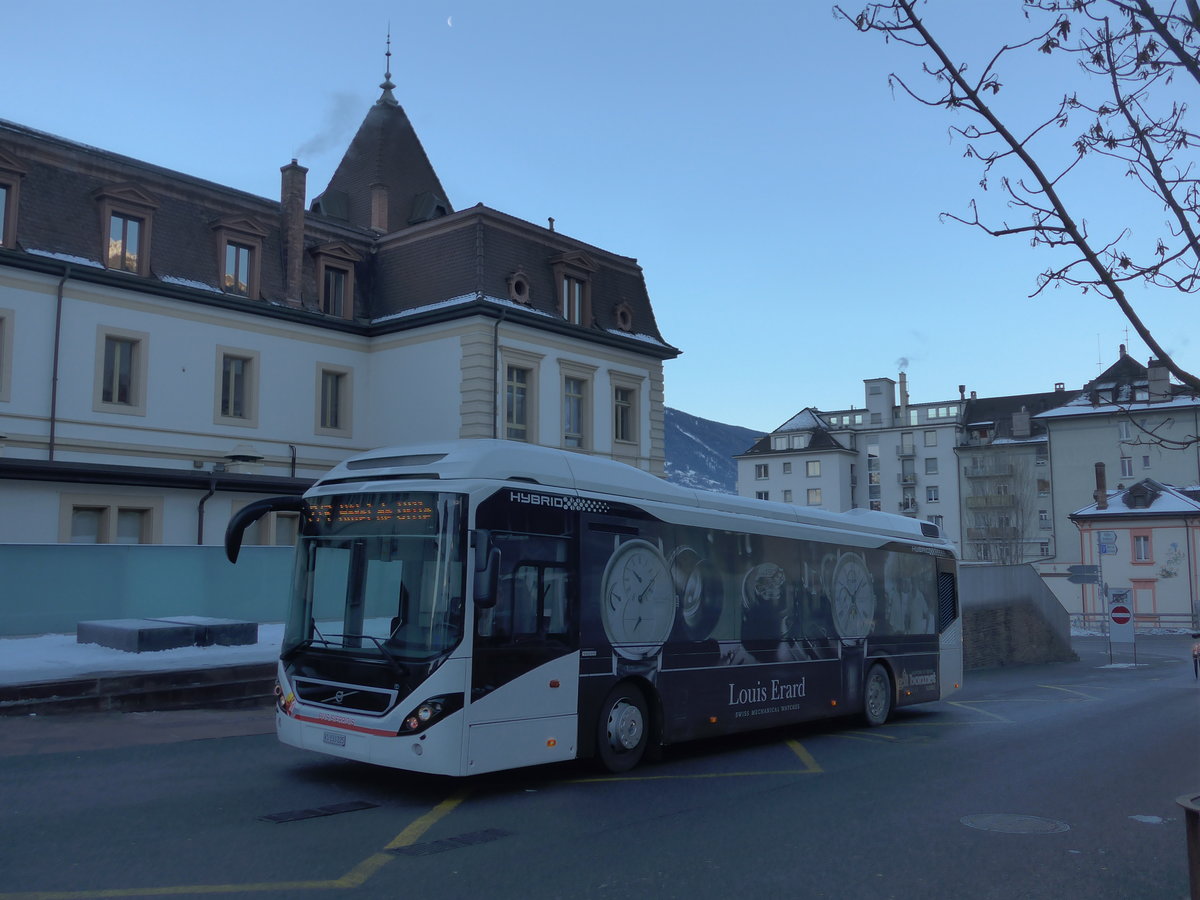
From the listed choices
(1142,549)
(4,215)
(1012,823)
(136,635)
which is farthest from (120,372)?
(1142,549)

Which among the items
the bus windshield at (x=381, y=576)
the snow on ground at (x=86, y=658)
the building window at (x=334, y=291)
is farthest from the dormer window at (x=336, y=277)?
the bus windshield at (x=381, y=576)

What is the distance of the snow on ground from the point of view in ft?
49.4

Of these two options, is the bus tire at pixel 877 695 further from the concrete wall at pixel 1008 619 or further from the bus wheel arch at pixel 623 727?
the concrete wall at pixel 1008 619

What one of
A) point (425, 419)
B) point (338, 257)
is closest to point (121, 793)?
point (425, 419)

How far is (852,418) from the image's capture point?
106 m

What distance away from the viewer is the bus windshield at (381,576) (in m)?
9.26

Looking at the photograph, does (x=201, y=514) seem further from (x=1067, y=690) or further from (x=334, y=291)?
(x=1067, y=690)

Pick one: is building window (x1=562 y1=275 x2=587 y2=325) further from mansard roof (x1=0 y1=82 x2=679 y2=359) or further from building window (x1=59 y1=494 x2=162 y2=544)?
building window (x1=59 y1=494 x2=162 y2=544)

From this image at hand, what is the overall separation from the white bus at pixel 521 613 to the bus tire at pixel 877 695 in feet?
6.93

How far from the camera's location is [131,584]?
20.0 m

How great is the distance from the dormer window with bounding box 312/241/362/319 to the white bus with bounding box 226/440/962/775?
2296cm

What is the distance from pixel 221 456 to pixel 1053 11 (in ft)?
89.9

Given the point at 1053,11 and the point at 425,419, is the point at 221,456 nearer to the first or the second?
the point at 425,419

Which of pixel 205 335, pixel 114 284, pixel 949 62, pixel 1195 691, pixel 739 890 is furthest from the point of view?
pixel 205 335
